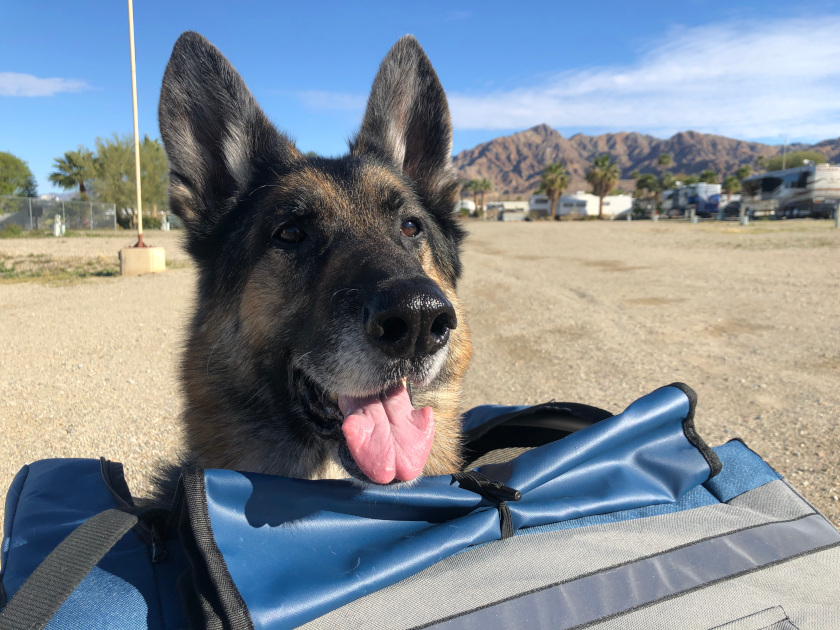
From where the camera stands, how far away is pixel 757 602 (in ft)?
5.55

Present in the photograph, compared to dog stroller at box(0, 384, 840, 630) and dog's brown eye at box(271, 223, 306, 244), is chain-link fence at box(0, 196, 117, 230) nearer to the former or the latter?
dog's brown eye at box(271, 223, 306, 244)

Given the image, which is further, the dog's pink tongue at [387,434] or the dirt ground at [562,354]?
the dirt ground at [562,354]

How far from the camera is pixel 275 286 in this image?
2637mm

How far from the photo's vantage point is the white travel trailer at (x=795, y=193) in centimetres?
4378

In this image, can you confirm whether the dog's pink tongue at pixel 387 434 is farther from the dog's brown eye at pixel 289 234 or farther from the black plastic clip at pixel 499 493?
the dog's brown eye at pixel 289 234

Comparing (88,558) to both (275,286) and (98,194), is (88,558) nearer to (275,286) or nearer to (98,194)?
(275,286)

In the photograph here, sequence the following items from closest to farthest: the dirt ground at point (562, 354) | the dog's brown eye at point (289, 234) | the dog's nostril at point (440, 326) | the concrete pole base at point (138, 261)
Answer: the dog's nostril at point (440, 326) → the dog's brown eye at point (289, 234) → the dirt ground at point (562, 354) → the concrete pole base at point (138, 261)

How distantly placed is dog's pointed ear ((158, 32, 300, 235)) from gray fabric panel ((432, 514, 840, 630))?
2467 millimetres

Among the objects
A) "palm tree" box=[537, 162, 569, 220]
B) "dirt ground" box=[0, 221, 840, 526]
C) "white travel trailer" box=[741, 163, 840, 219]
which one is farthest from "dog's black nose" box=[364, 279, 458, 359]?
"palm tree" box=[537, 162, 569, 220]

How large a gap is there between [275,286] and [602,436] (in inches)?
64.9

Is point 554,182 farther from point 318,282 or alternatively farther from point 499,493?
point 499,493

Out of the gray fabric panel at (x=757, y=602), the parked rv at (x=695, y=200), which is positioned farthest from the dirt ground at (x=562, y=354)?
the parked rv at (x=695, y=200)

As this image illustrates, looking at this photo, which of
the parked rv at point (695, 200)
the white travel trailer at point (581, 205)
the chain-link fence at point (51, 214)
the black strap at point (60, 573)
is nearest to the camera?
the black strap at point (60, 573)

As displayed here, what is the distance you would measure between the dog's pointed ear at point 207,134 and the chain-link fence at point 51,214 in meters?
45.0
